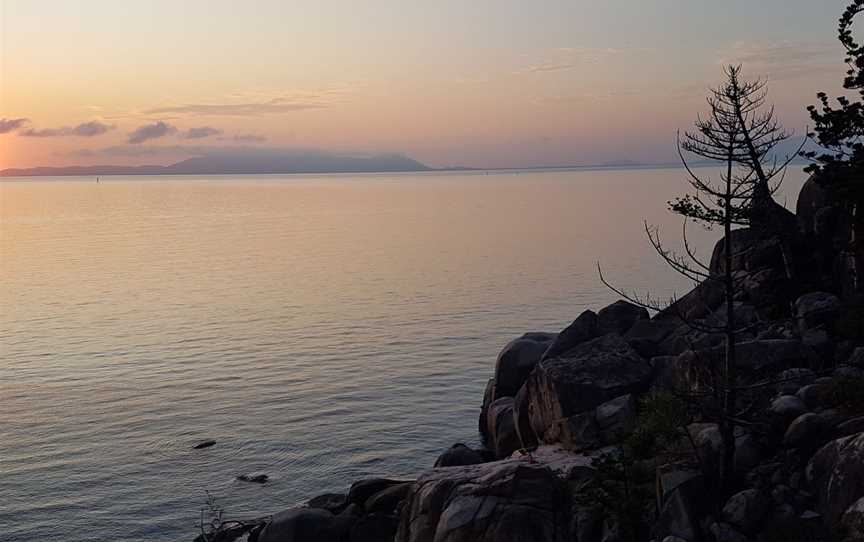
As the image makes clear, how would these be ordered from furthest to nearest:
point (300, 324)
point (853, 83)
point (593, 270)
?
point (593, 270), point (300, 324), point (853, 83)

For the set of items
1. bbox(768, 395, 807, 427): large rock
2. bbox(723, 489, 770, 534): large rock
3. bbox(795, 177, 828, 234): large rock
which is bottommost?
bbox(723, 489, 770, 534): large rock

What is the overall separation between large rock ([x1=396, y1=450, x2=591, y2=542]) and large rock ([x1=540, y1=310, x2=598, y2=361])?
10295 millimetres

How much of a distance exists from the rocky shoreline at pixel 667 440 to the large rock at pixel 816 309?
0.08m

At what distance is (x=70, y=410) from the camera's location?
4328cm

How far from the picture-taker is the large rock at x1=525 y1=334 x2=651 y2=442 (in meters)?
31.1

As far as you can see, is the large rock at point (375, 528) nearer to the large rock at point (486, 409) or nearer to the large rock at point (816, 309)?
the large rock at point (486, 409)

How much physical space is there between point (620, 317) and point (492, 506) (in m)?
18.1

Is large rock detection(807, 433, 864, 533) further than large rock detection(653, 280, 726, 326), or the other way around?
large rock detection(653, 280, 726, 326)

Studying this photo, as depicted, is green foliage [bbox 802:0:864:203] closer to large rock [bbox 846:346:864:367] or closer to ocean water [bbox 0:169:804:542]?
large rock [bbox 846:346:864:367]

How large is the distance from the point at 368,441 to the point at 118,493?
11.7 m

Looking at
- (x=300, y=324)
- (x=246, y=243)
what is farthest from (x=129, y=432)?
(x=246, y=243)

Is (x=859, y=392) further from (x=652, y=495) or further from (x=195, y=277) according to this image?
(x=195, y=277)

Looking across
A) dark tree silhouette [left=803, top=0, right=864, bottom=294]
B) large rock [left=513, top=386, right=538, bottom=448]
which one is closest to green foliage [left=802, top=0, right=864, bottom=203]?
dark tree silhouette [left=803, top=0, right=864, bottom=294]

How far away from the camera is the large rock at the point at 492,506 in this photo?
73.8 feet
